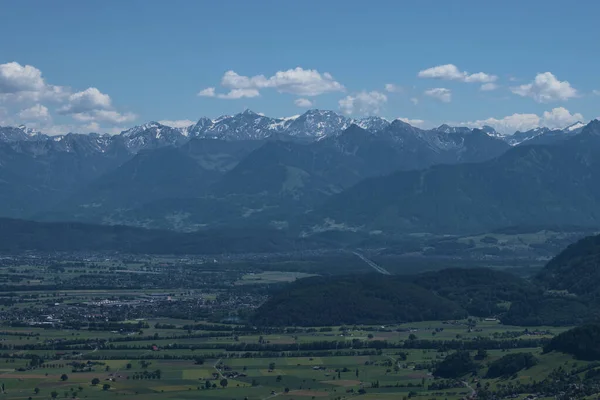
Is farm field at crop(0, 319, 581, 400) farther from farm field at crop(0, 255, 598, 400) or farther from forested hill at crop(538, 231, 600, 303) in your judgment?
forested hill at crop(538, 231, 600, 303)

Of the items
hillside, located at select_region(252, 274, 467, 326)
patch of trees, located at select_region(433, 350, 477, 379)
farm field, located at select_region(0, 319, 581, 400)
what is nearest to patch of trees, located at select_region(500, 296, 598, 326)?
farm field, located at select_region(0, 319, 581, 400)

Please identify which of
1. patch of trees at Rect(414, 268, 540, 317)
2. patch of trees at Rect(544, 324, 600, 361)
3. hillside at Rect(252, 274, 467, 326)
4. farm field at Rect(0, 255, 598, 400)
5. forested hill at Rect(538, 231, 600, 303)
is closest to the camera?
farm field at Rect(0, 255, 598, 400)

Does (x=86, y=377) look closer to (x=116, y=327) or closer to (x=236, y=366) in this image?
(x=236, y=366)

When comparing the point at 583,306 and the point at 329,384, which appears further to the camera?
the point at 583,306

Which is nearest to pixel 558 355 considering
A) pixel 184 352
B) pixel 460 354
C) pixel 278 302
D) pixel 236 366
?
pixel 460 354

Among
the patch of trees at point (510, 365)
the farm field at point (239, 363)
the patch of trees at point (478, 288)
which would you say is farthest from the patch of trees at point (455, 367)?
the patch of trees at point (478, 288)

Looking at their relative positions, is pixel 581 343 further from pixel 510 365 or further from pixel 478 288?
pixel 478 288
